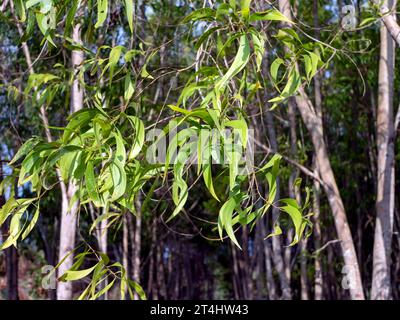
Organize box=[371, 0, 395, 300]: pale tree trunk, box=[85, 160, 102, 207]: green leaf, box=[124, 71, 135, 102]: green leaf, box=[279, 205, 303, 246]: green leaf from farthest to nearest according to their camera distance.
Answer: box=[371, 0, 395, 300]: pale tree trunk, box=[124, 71, 135, 102]: green leaf, box=[279, 205, 303, 246]: green leaf, box=[85, 160, 102, 207]: green leaf

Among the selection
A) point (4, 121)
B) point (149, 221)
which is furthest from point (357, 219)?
point (4, 121)

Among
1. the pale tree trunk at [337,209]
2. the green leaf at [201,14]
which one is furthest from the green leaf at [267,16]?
the pale tree trunk at [337,209]

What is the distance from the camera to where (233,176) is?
4.35 feet

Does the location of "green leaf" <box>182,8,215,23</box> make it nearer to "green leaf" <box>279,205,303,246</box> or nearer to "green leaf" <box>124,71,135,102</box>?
"green leaf" <box>124,71,135,102</box>

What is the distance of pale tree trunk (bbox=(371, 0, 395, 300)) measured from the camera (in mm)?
4172

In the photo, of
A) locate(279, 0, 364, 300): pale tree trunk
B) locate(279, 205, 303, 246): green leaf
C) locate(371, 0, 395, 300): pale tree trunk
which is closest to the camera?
locate(279, 205, 303, 246): green leaf

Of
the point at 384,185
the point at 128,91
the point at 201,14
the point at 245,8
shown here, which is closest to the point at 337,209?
the point at 384,185

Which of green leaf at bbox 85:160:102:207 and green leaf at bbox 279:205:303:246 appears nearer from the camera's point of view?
green leaf at bbox 85:160:102:207

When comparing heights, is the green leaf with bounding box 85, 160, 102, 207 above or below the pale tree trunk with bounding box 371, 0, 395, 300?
below

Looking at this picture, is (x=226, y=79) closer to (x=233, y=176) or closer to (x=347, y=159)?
(x=233, y=176)

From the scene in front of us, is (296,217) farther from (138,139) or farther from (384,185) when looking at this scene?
(384,185)

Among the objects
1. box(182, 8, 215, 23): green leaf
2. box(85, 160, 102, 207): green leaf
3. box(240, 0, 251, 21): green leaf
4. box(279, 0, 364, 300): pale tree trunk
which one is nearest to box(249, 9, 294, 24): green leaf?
box(240, 0, 251, 21): green leaf

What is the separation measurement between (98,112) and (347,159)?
24.0 feet

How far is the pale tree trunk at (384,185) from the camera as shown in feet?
13.7
